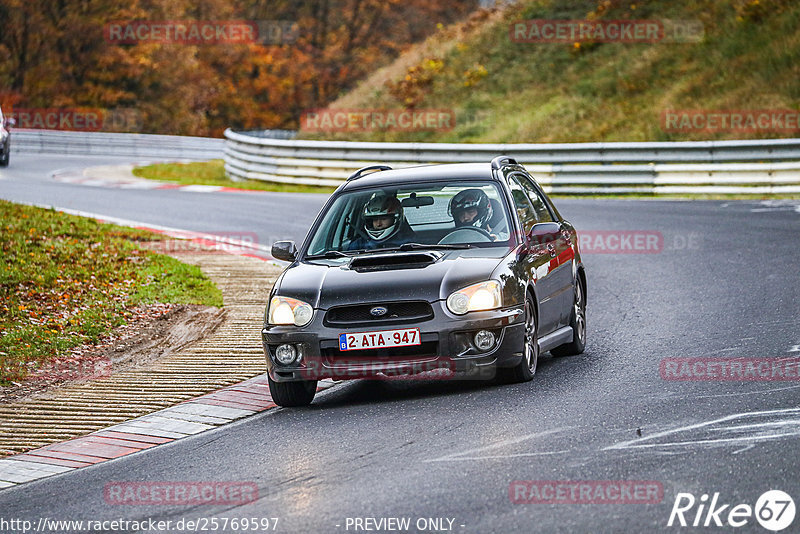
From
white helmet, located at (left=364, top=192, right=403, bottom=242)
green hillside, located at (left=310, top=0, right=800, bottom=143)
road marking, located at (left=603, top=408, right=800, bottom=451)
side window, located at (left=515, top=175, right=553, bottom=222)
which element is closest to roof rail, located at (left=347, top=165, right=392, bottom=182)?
white helmet, located at (left=364, top=192, right=403, bottom=242)

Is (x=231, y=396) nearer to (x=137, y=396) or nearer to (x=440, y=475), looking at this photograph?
(x=137, y=396)

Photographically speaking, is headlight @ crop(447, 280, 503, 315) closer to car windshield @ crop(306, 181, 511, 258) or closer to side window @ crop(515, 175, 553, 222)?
car windshield @ crop(306, 181, 511, 258)

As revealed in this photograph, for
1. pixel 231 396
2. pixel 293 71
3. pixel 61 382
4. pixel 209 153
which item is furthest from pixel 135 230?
pixel 293 71

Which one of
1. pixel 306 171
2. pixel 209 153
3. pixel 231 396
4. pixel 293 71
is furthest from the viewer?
pixel 293 71

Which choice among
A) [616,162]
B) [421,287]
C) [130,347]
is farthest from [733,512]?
[616,162]

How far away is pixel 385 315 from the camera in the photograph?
335 inches

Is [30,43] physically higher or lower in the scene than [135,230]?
higher

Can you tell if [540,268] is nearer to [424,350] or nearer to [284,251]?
[424,350]

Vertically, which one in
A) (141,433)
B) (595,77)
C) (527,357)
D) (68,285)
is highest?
(595,77)

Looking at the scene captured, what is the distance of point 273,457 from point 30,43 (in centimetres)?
5764

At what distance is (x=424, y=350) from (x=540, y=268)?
146 centimetres

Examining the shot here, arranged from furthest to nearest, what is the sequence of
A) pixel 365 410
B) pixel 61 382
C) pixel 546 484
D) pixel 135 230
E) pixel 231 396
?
pixel 135 230 < pixel 61 382 < pixel 231 396 < pixel 365 410 < pixel 546 484

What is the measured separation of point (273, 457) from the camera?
730 cm

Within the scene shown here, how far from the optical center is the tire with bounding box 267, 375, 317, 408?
885 centimetres
